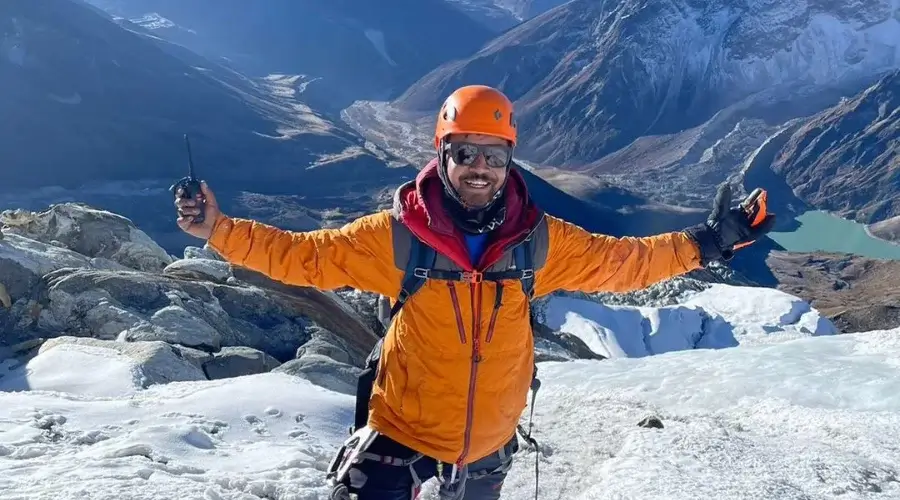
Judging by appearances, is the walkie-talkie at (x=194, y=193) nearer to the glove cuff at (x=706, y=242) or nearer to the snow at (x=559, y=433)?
the snow at (x=559, y=433)

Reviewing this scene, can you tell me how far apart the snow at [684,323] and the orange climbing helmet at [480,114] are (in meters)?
47.0

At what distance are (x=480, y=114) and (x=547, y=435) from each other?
5.91 meters

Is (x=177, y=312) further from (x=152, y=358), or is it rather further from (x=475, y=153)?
(x=475, y=153)

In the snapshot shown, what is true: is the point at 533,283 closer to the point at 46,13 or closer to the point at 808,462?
the point at 808,462

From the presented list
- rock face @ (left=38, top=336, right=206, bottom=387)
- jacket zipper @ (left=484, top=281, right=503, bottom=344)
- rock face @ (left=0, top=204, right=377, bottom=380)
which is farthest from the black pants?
rock face @ (left=0, top=204, right=377, bottom=380)

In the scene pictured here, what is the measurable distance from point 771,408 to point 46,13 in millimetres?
189387

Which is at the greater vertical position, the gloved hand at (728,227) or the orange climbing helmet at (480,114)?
the orange climbing helmet at (480,114)

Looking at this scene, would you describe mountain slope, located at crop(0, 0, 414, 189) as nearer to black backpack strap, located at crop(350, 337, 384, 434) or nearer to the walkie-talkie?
the walkie-talkie

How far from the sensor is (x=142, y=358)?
31.6 ft

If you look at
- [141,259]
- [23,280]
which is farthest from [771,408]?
[141,259]

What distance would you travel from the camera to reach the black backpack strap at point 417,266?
439 cm

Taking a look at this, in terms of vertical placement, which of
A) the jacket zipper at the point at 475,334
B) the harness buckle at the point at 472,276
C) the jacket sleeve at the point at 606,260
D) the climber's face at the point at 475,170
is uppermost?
the climber's face at the point at 475,170

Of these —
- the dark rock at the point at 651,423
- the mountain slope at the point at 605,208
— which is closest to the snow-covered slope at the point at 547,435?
the dark rock at the point at 651,423

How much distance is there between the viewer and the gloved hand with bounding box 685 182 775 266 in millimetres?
5219
